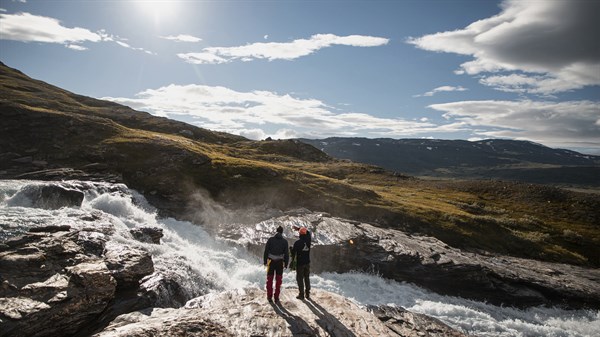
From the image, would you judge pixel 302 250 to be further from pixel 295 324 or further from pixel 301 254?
pixel 295 324

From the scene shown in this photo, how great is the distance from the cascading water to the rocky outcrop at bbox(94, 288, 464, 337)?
7.05m

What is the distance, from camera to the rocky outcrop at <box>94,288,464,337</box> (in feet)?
49.5

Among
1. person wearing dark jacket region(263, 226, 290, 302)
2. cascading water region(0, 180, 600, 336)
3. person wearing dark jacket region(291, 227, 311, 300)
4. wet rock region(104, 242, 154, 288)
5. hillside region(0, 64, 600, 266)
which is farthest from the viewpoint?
hillside region(0, 64, 600, 266)

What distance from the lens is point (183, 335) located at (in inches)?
565

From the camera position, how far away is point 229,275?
34.2 metres

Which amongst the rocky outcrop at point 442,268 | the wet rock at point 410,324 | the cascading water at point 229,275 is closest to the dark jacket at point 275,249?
the wet rock at point 410,324

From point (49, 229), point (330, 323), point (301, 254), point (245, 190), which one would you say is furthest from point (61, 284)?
point (245, 190)

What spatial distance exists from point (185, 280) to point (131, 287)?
539 cm

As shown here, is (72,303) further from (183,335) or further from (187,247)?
(187,247)

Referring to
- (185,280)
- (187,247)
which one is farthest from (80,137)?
(185,280)

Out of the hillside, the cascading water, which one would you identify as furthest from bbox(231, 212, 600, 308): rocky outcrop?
the hillside

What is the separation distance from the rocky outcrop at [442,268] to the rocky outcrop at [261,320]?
15.0m

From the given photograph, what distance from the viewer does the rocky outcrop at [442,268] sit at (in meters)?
37.9

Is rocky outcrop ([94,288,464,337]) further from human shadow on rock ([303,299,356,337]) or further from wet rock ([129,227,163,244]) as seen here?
wet rock ([129,227,163,244])
